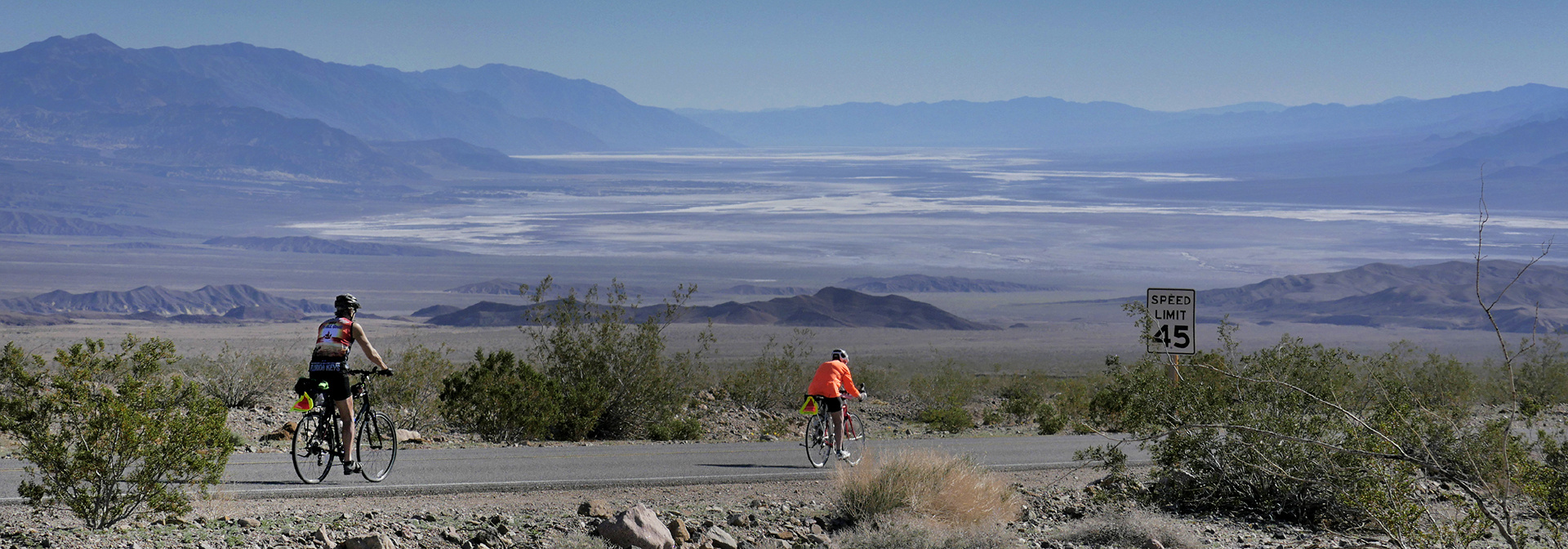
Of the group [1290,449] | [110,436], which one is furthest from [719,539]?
[1290,449]

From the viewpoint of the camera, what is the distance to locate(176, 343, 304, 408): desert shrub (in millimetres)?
17328

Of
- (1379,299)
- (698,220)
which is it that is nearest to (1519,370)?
(1379,299)

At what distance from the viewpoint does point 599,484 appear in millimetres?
11328

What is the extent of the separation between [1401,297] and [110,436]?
92.0 meters

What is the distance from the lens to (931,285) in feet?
313

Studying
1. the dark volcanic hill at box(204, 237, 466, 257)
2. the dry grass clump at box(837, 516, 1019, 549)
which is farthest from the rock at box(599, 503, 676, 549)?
the dark volcanic hill at box(204, 237, 466, 257)

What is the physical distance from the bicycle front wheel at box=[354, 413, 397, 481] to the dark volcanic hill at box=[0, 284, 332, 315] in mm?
75772

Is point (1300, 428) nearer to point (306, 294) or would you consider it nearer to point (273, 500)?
point (273, 500)

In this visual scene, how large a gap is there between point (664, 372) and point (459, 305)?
2586 inches

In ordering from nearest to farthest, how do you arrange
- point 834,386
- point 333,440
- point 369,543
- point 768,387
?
1. point 369,543
2. point 333,440
3. point 834,386
4. point 768,387

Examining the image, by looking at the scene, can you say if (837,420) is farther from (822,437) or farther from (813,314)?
(813,314)

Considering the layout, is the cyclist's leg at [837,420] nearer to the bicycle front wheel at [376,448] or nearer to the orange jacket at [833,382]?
the orange jacket at [833,382]

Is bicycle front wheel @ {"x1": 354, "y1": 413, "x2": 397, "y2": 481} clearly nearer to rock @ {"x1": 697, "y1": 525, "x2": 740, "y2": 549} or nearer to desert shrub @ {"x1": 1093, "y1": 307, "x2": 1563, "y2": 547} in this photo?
rock @ {"x1": 697, "y1": 525, "x2": 740, "y2": 549}

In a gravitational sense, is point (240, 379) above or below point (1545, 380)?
above
